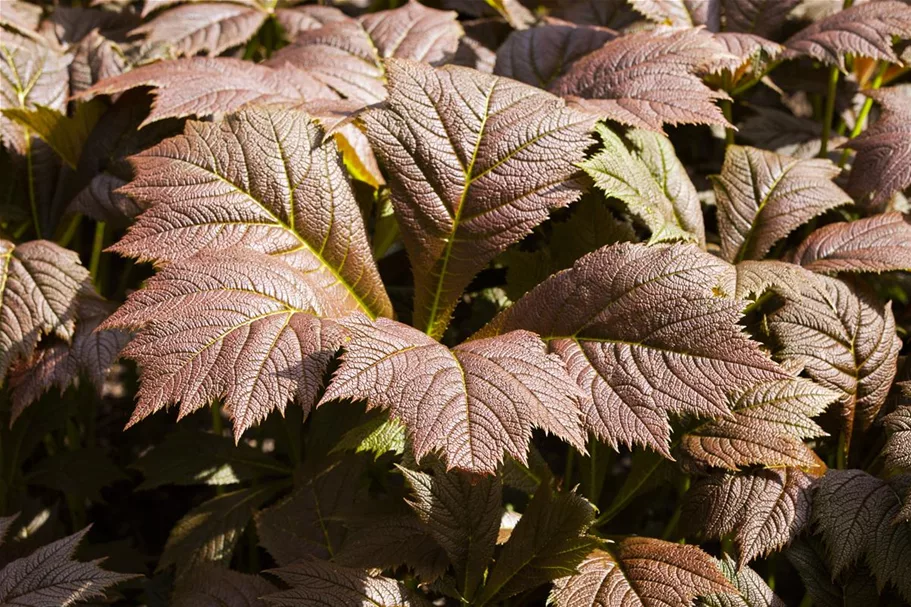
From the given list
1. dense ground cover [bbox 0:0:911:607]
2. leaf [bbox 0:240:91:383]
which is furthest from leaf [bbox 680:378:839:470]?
leaf [bbox 0:240:91:383]

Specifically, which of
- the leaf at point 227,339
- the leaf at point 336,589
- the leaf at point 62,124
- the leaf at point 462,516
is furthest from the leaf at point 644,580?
the leaf at point 62,124

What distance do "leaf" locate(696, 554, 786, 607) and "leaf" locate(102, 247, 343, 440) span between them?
0.65 m

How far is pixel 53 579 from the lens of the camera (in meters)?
1.23

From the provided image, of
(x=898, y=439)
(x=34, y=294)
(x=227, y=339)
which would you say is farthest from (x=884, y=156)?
(x=34, y=294)

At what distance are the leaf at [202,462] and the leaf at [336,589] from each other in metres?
0.44

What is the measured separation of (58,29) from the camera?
2.00 m

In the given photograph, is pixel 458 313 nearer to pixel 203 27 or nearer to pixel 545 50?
pixel 545 50

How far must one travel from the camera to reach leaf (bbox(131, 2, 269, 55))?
1.78 metres

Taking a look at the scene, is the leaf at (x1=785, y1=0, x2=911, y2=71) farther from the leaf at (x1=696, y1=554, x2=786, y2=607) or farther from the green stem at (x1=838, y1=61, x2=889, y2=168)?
the leaf at (x1=696, y1=554, x2=786, y2=607)

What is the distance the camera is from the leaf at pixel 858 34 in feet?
5.25

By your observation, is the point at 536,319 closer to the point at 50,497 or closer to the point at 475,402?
the point at 475,402

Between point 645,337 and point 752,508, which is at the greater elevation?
point 645,337

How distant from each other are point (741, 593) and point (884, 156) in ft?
2.91

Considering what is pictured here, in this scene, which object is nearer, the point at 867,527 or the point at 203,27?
the point at 867,527
